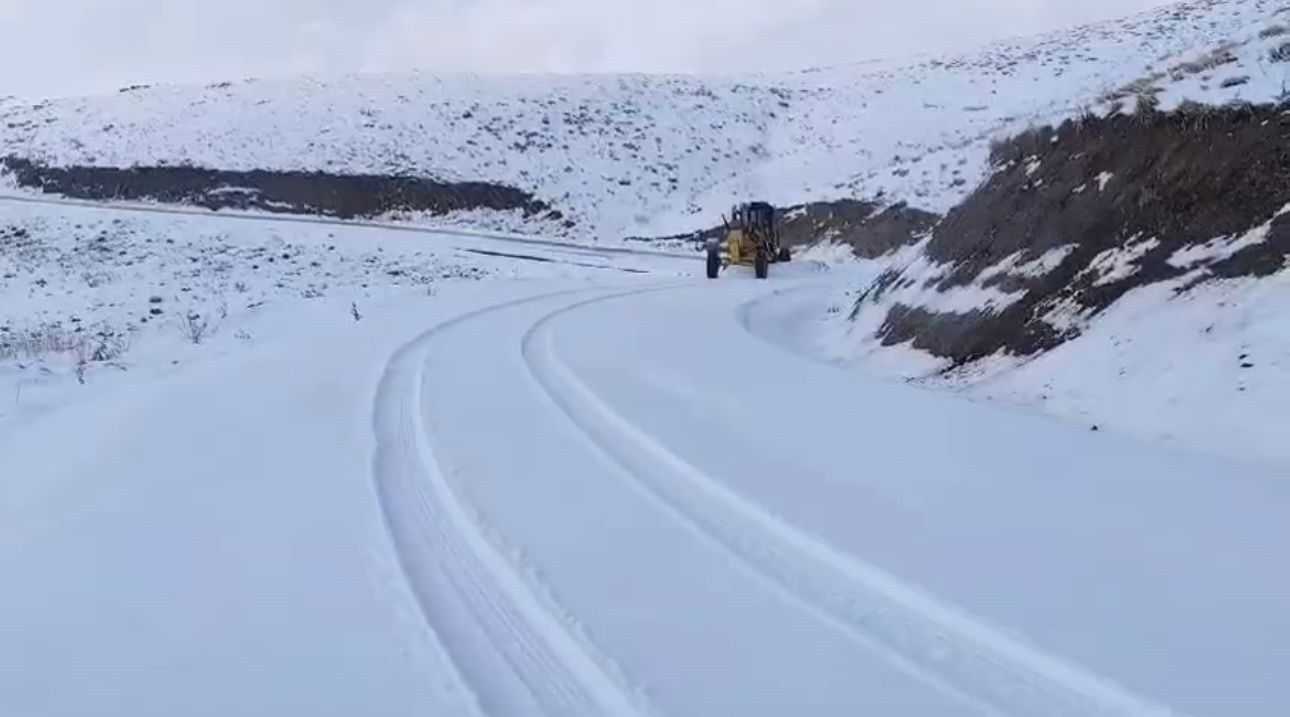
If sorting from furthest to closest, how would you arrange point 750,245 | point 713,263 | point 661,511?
point 750,245 < point 713,263 < point 661,511

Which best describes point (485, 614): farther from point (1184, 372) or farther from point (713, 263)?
point (713, 263)

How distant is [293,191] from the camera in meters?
47.6

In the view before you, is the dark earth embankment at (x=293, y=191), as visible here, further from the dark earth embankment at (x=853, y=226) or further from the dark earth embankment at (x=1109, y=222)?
the dark earth embankment at (x=1109, y=222)

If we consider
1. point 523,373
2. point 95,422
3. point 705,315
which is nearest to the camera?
point 95,422

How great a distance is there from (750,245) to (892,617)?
2653cm

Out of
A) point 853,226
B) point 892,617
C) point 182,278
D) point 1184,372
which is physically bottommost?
point 182,278

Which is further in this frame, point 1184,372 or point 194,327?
point 194,327

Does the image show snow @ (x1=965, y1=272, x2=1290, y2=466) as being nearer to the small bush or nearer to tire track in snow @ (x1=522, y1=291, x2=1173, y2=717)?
tire track in snow @ (x1=522, y1=291, x2=1173, y2=717)

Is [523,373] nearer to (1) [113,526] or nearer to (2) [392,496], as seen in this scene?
(2) [392,496]

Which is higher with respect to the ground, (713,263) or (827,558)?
(827,558)

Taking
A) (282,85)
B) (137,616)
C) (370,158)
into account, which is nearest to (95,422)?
(137,616)

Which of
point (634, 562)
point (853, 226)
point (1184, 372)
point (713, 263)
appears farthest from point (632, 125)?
point (634, 562)

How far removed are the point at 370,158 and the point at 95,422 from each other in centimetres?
4240

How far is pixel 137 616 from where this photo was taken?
4.71 metres
